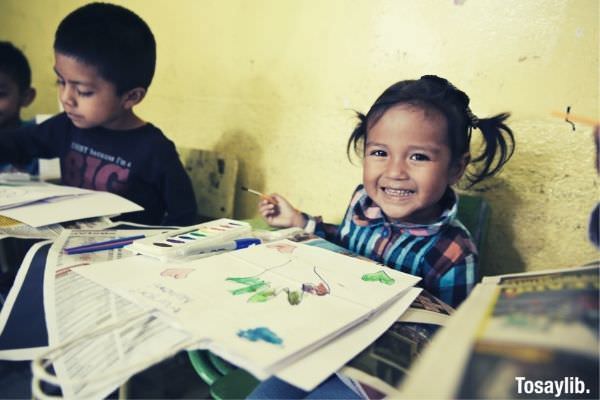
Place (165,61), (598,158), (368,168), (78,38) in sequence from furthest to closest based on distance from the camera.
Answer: (165,61) → (78,38) → (368,168) → (598,158)

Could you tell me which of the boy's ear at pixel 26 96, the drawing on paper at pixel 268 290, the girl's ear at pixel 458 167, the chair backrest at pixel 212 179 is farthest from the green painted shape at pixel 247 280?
the boy's ear at pixel 26 96

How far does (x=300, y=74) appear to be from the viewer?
1.14m

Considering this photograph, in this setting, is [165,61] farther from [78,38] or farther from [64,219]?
[64,219]

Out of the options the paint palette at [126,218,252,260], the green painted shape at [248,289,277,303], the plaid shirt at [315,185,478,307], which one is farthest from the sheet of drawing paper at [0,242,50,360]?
the plaid shirt at [315,185,478,307]

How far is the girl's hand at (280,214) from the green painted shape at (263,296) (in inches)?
19.9

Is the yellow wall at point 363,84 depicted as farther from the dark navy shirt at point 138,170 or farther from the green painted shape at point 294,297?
the green painted shape at point 294,297

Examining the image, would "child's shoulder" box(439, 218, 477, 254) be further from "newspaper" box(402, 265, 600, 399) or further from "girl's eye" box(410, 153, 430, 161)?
"newspaper" box(402, 265, 600, 399)

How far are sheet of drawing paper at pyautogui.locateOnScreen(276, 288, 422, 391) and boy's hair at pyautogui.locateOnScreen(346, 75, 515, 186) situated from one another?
1.41 feet

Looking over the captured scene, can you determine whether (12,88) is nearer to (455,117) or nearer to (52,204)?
(52,204)

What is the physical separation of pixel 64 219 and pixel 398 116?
0.67 m

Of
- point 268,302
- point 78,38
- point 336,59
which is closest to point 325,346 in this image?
point 268,302

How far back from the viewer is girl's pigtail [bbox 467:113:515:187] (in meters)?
0.84

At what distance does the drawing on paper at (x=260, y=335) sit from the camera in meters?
0.37

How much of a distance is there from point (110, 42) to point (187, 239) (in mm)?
691
